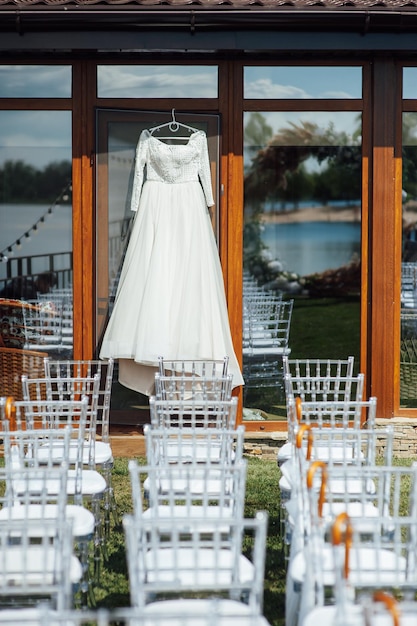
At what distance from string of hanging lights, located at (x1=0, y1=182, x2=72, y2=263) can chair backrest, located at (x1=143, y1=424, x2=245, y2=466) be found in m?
2.32

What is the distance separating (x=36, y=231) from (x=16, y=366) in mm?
1042

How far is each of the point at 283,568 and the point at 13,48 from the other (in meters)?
4.06

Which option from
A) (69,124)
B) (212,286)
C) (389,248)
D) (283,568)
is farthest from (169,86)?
(283,568)

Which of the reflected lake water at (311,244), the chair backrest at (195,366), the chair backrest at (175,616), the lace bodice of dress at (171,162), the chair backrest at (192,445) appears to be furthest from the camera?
the reflected lake water at (311,244)

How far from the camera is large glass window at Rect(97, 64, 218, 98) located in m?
7.71

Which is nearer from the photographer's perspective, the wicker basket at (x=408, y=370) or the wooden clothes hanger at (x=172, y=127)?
the wooden clothes hanger at (x=172, y=127)

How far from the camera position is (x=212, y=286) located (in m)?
7.55

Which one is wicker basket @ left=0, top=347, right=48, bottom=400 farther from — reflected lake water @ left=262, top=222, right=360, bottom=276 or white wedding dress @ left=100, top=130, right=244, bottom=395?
reflected lake water @ left=262, top=222, right=360, bottom=276

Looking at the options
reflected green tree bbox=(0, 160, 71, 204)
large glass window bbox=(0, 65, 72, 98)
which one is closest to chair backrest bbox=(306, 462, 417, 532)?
reflected green tree bbox=(0, 160, 71, 204)

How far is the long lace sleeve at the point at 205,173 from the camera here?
768 cm

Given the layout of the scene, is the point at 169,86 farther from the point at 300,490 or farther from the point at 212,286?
the point at 300,490

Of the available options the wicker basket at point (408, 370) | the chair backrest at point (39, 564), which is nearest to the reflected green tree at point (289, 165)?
the wicker basket at point (408, 370)

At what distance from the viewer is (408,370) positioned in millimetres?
7973

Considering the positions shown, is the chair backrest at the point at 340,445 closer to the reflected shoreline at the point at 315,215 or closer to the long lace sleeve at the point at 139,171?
the reflected shoreline at the point at 315,215
